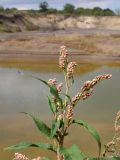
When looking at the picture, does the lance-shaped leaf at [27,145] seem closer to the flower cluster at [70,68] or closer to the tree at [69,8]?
the flower cluster at [70,68]

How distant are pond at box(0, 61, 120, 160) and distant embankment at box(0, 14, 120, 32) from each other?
3885 cm

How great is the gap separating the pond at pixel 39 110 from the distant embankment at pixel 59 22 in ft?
127

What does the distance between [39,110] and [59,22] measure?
61.9m

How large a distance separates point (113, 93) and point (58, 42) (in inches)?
783

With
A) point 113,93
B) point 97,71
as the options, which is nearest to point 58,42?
point 97,71

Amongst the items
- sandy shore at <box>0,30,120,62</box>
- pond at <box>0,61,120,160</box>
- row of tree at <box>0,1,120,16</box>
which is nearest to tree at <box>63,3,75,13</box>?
row of tree at <box>0,1,120,16</box>

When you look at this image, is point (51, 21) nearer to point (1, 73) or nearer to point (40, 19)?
point (40, 19)

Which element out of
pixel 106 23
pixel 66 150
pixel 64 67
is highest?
pixel 64 67

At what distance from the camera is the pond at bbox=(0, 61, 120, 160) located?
11570mm

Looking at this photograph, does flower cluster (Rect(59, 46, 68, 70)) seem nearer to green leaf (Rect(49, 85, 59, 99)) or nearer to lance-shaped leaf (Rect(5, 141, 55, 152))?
green leaf (Rect(49, 85, 59, 99))

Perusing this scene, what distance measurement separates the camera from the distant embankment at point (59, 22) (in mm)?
63759

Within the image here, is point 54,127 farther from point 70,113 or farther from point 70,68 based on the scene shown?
point 70,68

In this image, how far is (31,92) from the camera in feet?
61.7

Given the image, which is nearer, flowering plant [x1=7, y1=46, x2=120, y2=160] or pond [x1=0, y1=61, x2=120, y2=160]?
flowering plant [x1=7, y1=46, x2=120, y2=160]
